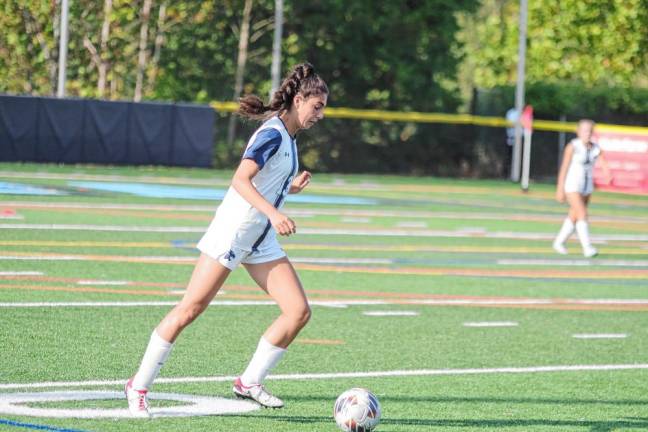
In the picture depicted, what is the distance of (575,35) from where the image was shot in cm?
5922

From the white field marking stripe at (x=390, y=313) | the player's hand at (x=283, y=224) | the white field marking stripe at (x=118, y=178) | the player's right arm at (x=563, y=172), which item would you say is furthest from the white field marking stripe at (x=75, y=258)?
the white field marking stripe at (x=118, y=178)

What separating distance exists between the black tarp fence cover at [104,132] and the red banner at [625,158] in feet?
33.0

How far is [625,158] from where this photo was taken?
3841 centimetres

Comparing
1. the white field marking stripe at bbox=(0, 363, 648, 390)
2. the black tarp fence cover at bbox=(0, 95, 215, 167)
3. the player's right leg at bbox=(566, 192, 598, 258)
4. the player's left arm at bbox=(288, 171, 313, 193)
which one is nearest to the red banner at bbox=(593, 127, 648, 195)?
the black tarp fence cover at bbox=(0, 95, 215, 167)

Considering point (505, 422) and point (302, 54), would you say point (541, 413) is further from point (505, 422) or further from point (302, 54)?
point (302, 54)

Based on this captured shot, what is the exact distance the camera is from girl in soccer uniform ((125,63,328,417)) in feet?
25.0

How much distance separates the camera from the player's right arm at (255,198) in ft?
24.3

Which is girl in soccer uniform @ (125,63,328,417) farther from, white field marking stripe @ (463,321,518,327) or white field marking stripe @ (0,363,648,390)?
white field marking stripe @ (463,321,518,327)

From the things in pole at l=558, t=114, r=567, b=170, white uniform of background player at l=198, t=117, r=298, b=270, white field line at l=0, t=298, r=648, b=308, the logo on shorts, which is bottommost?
pole at l=558, t=114, r=567, b=170

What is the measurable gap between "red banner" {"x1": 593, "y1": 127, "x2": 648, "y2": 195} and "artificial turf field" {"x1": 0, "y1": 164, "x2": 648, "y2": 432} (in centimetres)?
1272

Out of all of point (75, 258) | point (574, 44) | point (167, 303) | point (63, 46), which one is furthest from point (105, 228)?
point (574, 44)

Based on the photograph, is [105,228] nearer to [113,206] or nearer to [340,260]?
[340,260]

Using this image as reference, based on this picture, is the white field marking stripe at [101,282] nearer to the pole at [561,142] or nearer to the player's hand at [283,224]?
the player's hand at [283,224]

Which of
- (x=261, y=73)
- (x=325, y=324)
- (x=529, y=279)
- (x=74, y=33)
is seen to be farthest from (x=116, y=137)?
(x=325, y=324)
